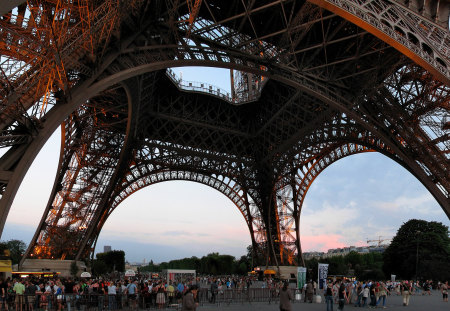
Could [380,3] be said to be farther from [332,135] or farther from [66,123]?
[66,123]

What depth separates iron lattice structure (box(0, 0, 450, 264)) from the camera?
14.0 m

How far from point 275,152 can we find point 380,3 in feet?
71.6

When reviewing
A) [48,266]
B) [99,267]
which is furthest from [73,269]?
[99,267]

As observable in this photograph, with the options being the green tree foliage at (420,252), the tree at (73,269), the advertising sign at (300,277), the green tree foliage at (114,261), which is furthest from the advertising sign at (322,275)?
the green tree foliage at (114,261)

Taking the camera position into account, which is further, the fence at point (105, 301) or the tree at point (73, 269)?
the tree at point (73, 269)

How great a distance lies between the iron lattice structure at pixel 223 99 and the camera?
14.0 meters

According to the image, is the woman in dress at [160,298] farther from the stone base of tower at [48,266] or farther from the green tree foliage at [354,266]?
the green tree foliage at [354,266]

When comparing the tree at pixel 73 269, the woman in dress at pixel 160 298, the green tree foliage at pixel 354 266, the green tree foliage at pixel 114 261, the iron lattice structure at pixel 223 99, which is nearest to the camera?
the iron lattice structure at pixel 223 99

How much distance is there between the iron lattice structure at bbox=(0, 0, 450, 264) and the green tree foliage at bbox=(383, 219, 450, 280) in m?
16.1

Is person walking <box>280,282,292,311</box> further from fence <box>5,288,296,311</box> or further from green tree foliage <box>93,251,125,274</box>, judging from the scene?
green tree foliage <box>93,251,125,274</box>

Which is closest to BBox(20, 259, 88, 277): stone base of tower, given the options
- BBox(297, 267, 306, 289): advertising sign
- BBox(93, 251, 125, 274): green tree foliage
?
BBox(297, 267, 306, 289): advertising sign

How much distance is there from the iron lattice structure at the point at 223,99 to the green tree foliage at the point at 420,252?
16071 millimetres

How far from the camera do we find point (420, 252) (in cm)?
5666

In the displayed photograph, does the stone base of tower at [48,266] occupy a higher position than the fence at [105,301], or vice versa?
the stone base of tower at [48,266]
